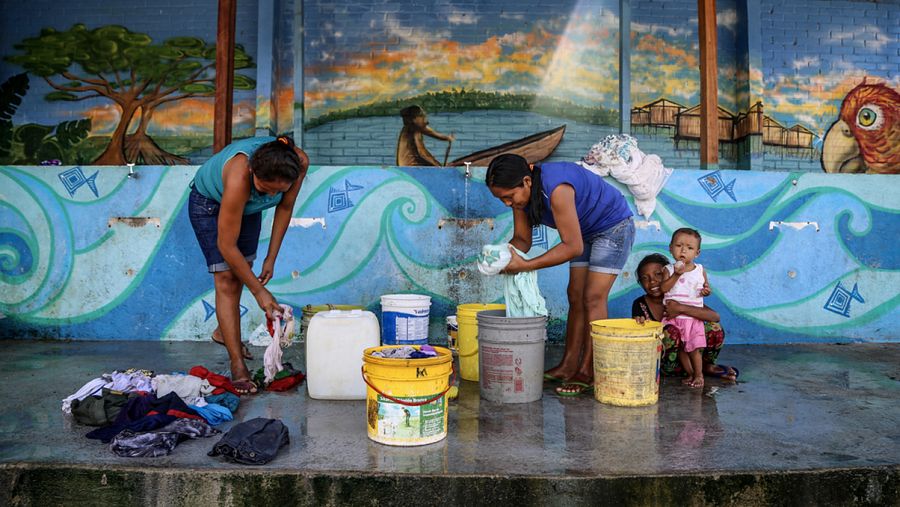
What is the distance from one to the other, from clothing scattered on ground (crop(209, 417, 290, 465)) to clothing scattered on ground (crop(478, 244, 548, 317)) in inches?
58.0

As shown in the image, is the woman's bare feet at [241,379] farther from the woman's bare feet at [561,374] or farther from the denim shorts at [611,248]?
the denim shorts at [611,248]

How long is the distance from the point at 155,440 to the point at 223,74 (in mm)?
3826

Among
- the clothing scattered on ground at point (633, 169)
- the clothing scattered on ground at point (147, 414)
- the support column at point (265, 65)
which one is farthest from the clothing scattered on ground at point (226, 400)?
→ the support column at point (265, 65)

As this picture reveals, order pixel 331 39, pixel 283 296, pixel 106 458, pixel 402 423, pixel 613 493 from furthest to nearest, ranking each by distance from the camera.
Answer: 1. pixel 331 39
2. pixel 283 296
3. pixel 402 423
4. pixel 106 458
5. pixel 613 493

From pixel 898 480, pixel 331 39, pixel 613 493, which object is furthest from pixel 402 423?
pixel 331 39

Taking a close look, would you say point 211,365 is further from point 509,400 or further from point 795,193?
point 795,193

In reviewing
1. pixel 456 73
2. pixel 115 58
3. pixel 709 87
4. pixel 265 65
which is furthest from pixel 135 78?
pixel 709 87

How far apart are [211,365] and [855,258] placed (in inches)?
215

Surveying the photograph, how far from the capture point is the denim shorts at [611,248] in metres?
3.80

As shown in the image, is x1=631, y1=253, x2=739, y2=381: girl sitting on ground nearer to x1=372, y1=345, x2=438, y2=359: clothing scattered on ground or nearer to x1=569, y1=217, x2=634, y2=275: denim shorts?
x1=569, y1=217, x2=634, y2=275: denim shorts

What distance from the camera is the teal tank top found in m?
3.56

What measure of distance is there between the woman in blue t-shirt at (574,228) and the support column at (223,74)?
3.01m

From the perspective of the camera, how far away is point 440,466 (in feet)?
8.04

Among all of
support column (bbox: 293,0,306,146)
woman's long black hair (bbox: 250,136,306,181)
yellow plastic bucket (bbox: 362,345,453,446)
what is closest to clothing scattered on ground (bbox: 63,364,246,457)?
yellow plastic bucket (bbox: 362,345,453,446)
